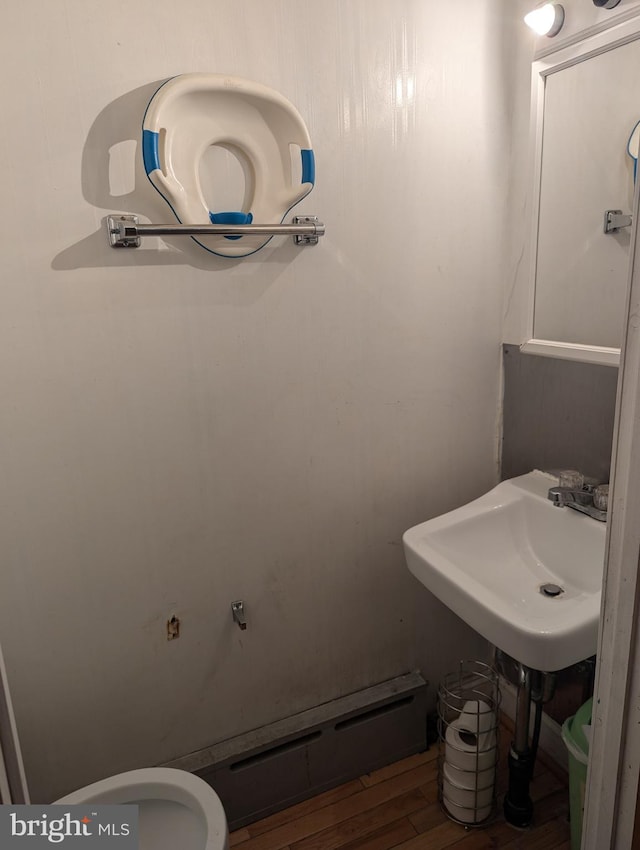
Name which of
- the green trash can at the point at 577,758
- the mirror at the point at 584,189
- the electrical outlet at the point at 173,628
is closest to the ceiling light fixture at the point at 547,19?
the mirror at the point at 584,189

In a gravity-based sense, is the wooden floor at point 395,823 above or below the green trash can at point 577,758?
below

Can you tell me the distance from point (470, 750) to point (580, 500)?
0.71m

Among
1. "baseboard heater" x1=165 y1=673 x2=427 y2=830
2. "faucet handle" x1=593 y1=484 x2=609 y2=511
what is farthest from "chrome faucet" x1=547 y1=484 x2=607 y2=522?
"baseboard heater" x1=165 y1=673 x2=427 y2=830

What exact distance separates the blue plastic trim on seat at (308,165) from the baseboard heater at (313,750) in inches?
55.5

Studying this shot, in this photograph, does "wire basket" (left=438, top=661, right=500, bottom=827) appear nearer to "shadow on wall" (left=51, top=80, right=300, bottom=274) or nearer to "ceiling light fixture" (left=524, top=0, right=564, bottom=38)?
"shadow on wall" (left=51, top=80, right=300, bottom=274)

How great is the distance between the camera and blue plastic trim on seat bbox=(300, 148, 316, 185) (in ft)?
4.06

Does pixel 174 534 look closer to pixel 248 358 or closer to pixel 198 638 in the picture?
pixel 198 638

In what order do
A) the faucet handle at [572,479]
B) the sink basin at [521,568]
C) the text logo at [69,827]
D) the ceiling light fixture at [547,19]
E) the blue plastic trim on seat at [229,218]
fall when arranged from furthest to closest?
the faucet handle at [572,479] → the ceiling light fixture at [547,19] → the blue plastic trim on seat at [229,218] → the sink basin at [521,568] → the text logo at [69,827]

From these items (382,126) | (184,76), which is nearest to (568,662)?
(382,126)

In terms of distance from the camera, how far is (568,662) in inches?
43.3

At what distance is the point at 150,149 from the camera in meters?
1.09

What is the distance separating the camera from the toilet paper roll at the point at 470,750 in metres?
1.47

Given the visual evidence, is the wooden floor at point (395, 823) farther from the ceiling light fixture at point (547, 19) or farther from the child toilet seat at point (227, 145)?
the ceiling light fixture at point (547, 19)

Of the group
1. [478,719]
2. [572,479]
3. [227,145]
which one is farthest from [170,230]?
[478,719]
